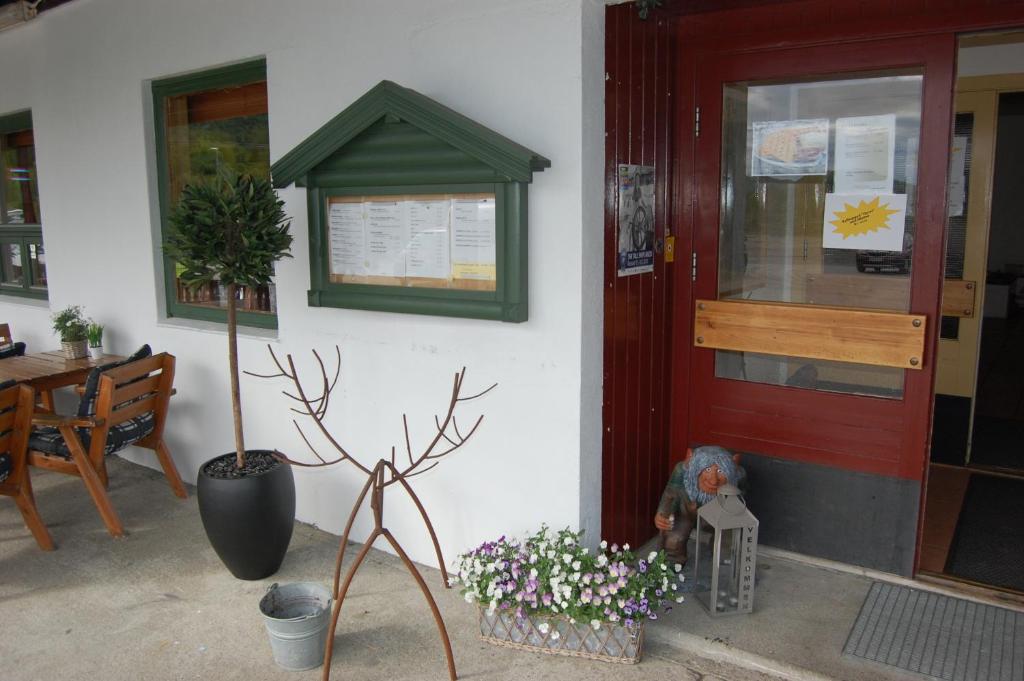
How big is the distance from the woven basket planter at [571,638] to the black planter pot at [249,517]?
Answer: 1.13 meters

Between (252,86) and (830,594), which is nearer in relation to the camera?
(830,594)

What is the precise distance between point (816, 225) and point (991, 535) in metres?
1.83

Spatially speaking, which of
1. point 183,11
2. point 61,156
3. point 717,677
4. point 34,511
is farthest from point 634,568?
point 61,156

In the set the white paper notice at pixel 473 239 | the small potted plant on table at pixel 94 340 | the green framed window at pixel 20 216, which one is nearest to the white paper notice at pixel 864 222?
the white paper notice at pixel 473 239

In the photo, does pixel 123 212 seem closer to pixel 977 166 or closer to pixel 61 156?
pixel 61 156

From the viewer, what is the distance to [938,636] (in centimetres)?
304

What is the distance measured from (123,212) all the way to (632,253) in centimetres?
343

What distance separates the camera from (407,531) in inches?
152

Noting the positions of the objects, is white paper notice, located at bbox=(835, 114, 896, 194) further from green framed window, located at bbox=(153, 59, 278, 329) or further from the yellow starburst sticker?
green framed window, located at bbox=(153, 59, 278, 329)

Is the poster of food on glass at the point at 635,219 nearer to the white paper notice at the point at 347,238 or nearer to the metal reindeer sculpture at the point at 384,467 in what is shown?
the metal reindeer sculpture at the point at 384,467

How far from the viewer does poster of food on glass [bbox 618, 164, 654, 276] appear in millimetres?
3410

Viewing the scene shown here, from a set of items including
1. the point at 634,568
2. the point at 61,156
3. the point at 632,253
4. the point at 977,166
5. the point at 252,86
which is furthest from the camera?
the point at 61,156

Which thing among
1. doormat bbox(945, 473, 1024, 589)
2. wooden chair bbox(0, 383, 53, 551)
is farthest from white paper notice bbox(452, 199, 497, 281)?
doormat bbox(945, 473, 1024, 589)

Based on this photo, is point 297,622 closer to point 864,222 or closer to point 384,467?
point 384,467
